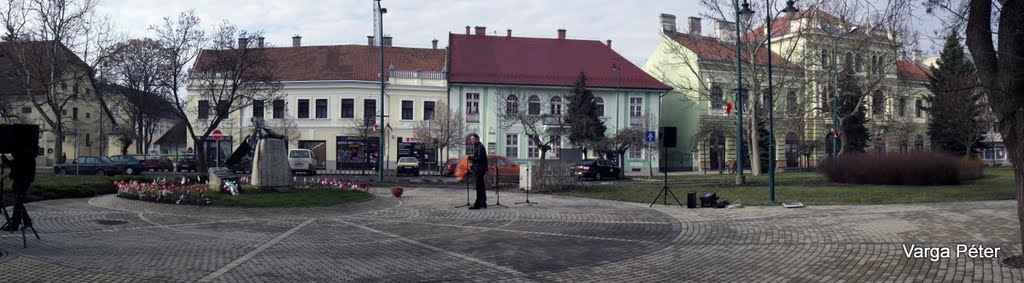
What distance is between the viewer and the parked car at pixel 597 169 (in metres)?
35.0

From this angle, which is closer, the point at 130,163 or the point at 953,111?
the point at 130,163

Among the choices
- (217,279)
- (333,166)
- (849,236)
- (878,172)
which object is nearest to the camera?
(217,279)

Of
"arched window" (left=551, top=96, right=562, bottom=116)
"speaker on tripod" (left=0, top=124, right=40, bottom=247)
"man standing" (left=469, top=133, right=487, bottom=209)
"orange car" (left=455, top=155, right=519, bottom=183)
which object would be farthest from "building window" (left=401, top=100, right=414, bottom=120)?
"speaker on tripod" (left=0, top=124, right=40, bottom=247)

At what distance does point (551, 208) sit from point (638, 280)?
840 centimetres

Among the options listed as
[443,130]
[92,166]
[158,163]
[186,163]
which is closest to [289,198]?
[443,130]

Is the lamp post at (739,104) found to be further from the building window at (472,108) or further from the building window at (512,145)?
the building window at (472,108)

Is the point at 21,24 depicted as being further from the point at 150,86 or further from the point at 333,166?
the point at 333,166

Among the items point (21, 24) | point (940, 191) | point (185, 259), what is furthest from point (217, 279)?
point (21, 24)

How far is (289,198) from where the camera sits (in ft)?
51.5

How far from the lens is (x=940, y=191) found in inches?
770

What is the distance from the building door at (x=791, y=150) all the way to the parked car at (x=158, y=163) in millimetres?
45575

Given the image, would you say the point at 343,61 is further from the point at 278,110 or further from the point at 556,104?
the point at 556,104

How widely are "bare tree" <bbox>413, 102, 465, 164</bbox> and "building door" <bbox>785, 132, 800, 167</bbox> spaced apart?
26.9m

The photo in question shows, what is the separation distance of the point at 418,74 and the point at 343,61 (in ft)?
19.5
